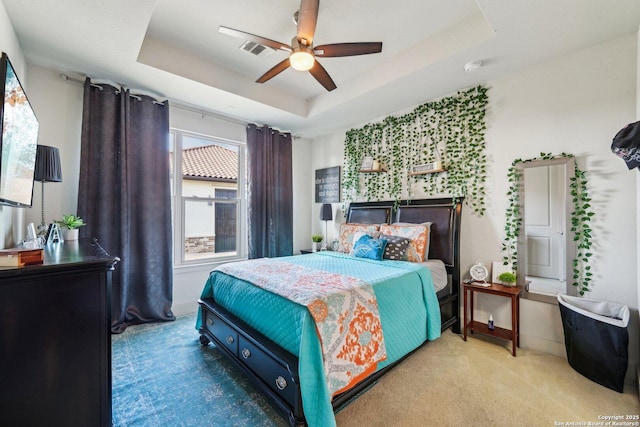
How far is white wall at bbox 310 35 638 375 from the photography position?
7.16ft

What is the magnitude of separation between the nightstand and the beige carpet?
18cm

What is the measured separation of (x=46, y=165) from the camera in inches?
89.7

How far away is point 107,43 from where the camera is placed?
2.26 meters

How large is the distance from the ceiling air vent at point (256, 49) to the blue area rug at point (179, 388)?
Result: 9.94 feet

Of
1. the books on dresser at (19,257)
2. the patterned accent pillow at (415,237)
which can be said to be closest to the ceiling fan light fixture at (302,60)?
the books on dresser at (19,257)

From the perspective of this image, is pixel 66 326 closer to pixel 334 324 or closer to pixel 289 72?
pixel 334 324

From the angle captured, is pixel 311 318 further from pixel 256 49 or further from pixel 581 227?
pixel 256 49

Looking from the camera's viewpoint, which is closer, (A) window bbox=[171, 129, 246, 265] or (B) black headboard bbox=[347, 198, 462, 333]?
(B) black headboard bbox=[347, 198, 462, 333]

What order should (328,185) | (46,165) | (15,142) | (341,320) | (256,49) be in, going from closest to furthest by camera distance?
(15,142)
(341,320)
(46,165)
(256,49)
(328,185)

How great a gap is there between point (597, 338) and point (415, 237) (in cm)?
159

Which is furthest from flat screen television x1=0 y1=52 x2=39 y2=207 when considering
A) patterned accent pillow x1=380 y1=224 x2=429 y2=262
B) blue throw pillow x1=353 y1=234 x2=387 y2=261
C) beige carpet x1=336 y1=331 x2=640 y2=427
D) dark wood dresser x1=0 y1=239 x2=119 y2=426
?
patterned accent pillow x1=380 y1=224 x2=429 y2=262

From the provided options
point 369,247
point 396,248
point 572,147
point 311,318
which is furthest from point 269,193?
point 572,147

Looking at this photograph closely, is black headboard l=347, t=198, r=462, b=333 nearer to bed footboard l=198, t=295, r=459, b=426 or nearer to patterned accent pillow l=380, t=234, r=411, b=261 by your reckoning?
patterned accent pillow l=380, t=234, r=411, b=261

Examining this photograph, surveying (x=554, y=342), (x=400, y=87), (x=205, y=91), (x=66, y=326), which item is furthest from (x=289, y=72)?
(x=554, y=342)
